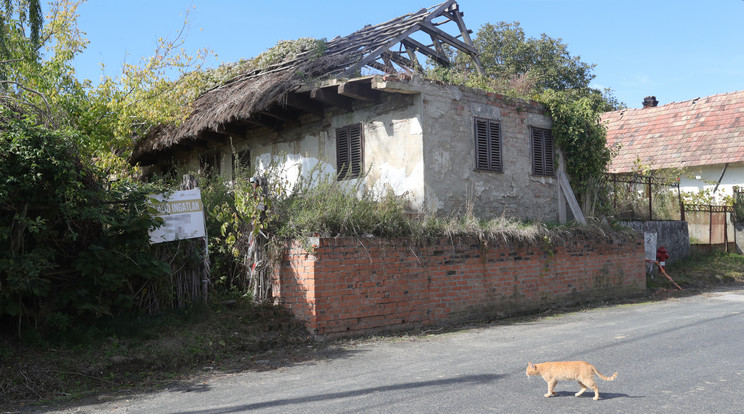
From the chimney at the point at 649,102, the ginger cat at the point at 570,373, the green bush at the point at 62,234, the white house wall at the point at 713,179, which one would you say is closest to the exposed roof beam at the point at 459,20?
the white house wall at the point at 713,179

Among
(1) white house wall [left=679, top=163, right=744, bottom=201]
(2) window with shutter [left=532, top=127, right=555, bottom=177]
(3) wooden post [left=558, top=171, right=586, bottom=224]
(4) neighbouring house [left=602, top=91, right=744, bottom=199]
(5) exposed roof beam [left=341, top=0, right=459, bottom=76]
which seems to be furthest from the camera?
(4) neighbouring house [left=602, top=91, right=744, bottom=199]

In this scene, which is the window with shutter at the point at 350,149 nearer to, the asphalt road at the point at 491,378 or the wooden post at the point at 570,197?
the asphalt road at the point at 491,378

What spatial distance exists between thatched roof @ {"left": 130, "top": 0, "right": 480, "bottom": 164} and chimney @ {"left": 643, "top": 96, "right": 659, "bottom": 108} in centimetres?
1596

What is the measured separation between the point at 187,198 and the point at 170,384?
273 centimetres

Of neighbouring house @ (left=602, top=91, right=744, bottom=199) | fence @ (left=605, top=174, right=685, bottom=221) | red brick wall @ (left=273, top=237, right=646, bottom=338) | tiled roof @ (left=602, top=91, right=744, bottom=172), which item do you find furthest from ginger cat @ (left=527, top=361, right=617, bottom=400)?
tiled roof @ (left=602, top=91, right=744, bottom=172)

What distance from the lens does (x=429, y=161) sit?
36.0ft

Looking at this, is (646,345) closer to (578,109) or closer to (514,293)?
(514,293)

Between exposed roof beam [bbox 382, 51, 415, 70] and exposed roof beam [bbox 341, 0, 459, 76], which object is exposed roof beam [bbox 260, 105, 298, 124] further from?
exposed roof beam [bbox 382, 51, 415, 70]

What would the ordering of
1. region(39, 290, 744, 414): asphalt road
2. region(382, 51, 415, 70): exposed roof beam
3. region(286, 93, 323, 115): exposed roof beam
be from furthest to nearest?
region(382, 51, 415, 70): exposed roof beam < region(286, 93, 323, 115): exposed roof beam < region(39, 290, 744, 414): asphalt road

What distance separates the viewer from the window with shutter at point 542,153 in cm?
1301

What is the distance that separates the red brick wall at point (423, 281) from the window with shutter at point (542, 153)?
1982 millimetres

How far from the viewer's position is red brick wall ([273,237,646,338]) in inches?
328

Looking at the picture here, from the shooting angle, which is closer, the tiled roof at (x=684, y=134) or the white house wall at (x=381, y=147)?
the white house wall at (x=381, y=147)

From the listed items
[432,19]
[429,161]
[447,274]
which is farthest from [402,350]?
[432,19]
